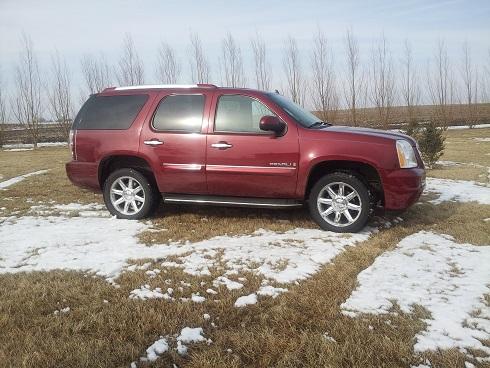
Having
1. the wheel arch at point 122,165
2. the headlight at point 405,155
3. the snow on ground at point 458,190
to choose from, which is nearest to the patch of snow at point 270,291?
the headlight at point 405,155

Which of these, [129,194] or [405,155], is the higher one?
[405,155]

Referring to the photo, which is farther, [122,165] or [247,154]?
[122,165]

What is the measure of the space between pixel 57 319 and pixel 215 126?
3213mm

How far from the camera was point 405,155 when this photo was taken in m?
5.27

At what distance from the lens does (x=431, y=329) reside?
2986mm

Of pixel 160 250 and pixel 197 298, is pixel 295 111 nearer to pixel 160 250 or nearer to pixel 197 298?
pixel 160 250

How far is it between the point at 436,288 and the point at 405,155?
202 cm

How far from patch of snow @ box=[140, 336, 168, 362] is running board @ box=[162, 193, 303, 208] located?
2.92 metres

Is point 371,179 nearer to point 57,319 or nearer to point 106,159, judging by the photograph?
point 106,159

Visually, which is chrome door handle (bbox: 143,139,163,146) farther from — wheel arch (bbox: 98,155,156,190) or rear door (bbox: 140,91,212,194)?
wheel arch (bbox: 98,155,156,190)

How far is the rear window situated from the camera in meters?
6.00

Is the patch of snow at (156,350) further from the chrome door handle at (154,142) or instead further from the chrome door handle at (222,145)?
the chrome door handle at (154,142)


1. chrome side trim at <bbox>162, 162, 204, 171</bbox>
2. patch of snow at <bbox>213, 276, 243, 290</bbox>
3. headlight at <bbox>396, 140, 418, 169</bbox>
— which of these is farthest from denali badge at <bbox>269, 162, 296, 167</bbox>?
patch of snow at <bbox>213, 276, 243, 290</bbox>

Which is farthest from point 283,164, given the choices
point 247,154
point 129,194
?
point 129,194
